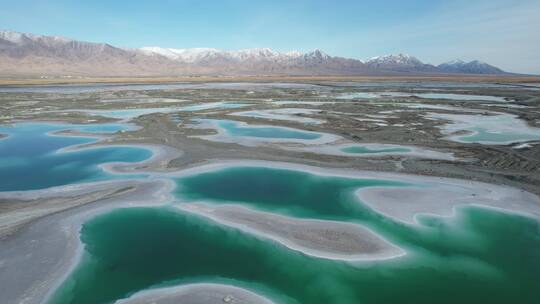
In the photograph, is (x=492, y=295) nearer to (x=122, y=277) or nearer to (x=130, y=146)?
(x=122, y=277)

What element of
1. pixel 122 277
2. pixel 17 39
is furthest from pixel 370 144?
pixel 17 39

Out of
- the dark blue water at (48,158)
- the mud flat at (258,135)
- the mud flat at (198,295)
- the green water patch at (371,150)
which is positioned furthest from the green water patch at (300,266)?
the mud flat at (258,135)

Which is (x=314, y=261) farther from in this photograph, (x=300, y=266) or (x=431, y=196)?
(x=431, y=196)

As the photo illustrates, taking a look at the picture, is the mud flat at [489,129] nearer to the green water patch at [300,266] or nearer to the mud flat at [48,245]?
the green water patch at [300,266]

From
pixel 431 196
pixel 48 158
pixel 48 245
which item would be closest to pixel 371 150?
pixel 431 196

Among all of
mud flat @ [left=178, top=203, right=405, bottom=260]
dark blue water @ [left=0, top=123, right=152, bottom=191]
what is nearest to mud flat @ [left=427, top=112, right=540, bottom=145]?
mud flat @ [left=178, top=203, right=405, bottom=260]

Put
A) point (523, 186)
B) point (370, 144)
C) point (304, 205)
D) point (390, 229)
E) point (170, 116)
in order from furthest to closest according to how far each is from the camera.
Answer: point (170, 116) → point (370, 144) → point (523, 186) → point (304, 205) → point (390, 229)

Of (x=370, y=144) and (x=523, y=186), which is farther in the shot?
(x=370, y=144)
